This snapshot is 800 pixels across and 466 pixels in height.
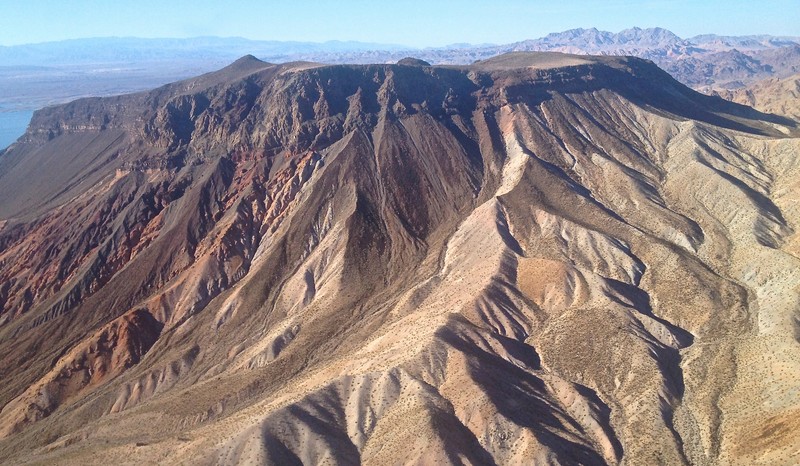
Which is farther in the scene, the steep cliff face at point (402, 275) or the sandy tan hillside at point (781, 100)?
the sandy tan hillside at point (781, 100)

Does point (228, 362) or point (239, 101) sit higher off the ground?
point (239, 101)

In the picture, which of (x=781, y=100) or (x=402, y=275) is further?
(x=781, y=100)

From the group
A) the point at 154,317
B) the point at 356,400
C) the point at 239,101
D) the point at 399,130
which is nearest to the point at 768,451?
the point at 356,400

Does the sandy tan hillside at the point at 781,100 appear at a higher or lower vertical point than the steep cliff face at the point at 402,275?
higher

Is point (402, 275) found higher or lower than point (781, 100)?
lower

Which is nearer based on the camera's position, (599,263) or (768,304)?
(768,304)

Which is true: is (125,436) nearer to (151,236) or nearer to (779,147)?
(151,236)

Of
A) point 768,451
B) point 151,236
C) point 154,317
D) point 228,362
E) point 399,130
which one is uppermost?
point 399,130

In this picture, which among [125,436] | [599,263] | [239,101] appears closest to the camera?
Answer: [125,436]
